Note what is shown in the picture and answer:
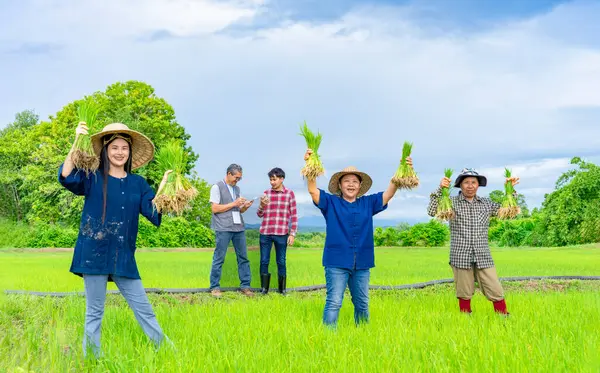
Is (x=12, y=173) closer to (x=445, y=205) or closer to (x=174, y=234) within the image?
(x=174, y=234)

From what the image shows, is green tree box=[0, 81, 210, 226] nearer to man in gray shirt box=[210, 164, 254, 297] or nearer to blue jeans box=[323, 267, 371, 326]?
man in gray shirt box=[210, 164, 254, 297]

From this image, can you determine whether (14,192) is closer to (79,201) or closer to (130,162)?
(79,201)

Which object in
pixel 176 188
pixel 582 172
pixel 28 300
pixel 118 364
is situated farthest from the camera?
pixel 582 172

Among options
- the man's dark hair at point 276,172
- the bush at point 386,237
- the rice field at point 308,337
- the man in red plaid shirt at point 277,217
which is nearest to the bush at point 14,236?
the bush at point 386,237

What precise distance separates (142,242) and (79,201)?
6774mm

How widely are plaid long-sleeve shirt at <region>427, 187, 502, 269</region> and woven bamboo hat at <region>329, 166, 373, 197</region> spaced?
1071 millimetres

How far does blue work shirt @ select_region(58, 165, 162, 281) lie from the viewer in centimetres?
445

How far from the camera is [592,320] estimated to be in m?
6.13

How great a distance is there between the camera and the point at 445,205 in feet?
21.1

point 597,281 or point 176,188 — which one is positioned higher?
point 176,188

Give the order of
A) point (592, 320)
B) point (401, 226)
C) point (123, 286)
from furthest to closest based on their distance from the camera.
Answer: point (401, 226) → point (592, 320) → point (123, 286)

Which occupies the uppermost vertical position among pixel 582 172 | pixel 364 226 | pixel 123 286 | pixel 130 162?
pixel 582 172

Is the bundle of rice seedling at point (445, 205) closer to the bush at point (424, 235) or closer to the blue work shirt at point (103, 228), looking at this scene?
the blue work shirt at point (103, 228)

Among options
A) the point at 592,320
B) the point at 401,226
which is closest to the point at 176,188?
the point at 592,320
